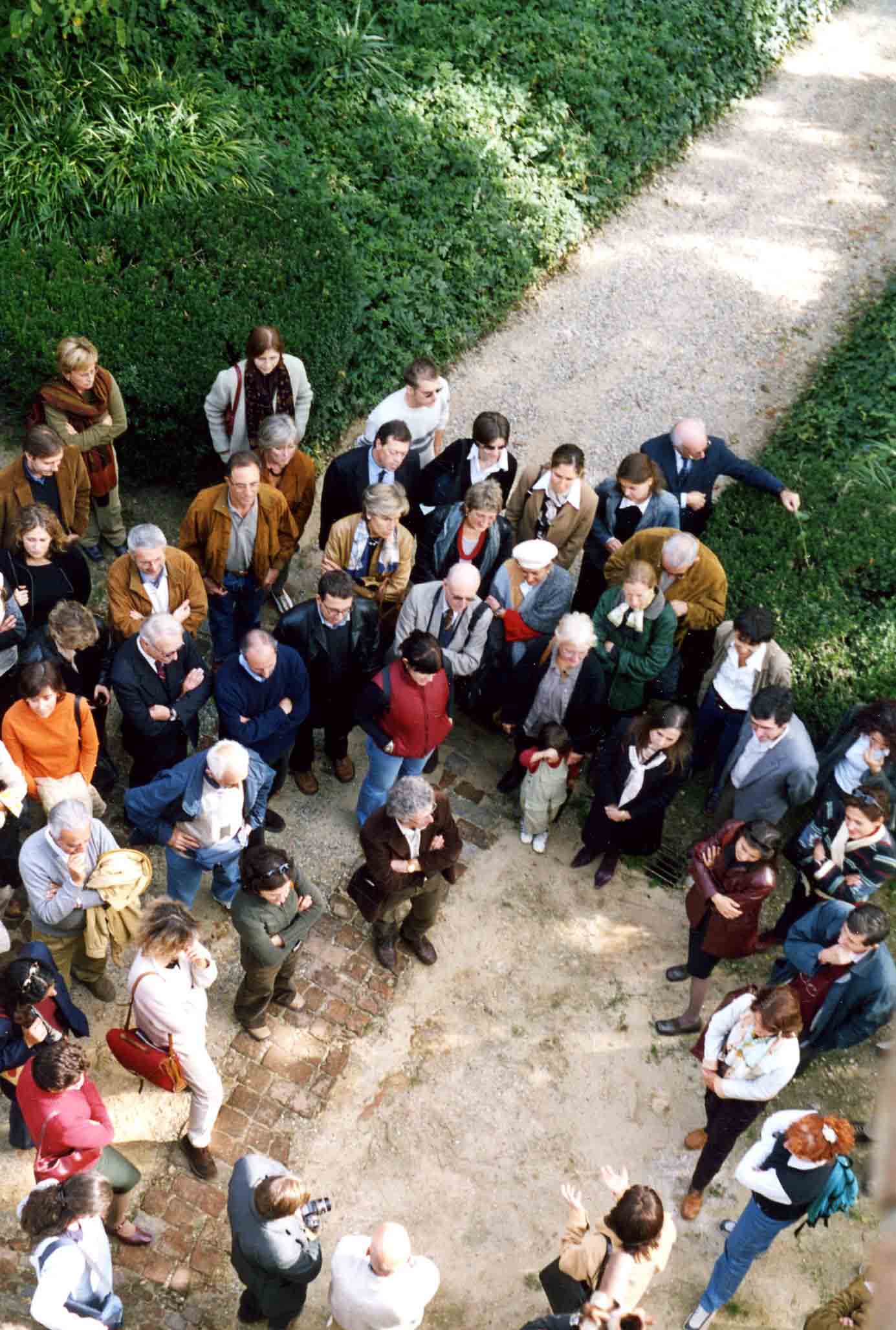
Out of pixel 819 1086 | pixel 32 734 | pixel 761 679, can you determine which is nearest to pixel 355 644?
pixel 32 734

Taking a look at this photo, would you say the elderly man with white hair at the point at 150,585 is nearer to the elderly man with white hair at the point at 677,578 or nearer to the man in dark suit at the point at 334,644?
the man in dark suit at the point at 334,644

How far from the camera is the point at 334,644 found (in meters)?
8.55

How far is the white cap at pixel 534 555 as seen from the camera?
8.66m

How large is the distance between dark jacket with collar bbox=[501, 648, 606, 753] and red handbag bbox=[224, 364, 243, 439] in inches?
112

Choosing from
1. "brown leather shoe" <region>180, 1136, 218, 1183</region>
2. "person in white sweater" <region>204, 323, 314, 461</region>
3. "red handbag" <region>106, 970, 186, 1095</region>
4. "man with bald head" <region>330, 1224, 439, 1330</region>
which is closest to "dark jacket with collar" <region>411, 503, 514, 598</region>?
"person in white sweater" <region>204, 323, 314, 461</region>

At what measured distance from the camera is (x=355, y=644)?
8.63 metres

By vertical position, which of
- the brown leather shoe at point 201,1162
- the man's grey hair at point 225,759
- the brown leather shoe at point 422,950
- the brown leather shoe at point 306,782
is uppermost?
the man's grey hair at point 225,759

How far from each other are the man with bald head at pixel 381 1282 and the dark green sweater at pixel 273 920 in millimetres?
1754

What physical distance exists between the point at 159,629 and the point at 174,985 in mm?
2116

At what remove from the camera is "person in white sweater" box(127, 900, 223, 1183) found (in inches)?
259

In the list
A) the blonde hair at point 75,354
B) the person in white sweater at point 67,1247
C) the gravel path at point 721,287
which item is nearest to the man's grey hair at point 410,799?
the person in white sweater at point 67,1247

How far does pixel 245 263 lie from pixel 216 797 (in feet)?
19.0

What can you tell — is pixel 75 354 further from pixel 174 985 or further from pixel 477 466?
pixel 174 985

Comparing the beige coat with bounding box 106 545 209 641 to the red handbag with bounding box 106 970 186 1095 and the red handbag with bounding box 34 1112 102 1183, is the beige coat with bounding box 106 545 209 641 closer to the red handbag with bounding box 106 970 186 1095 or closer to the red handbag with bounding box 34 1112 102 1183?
the red handbag with bounding box 106 970 186 1095
